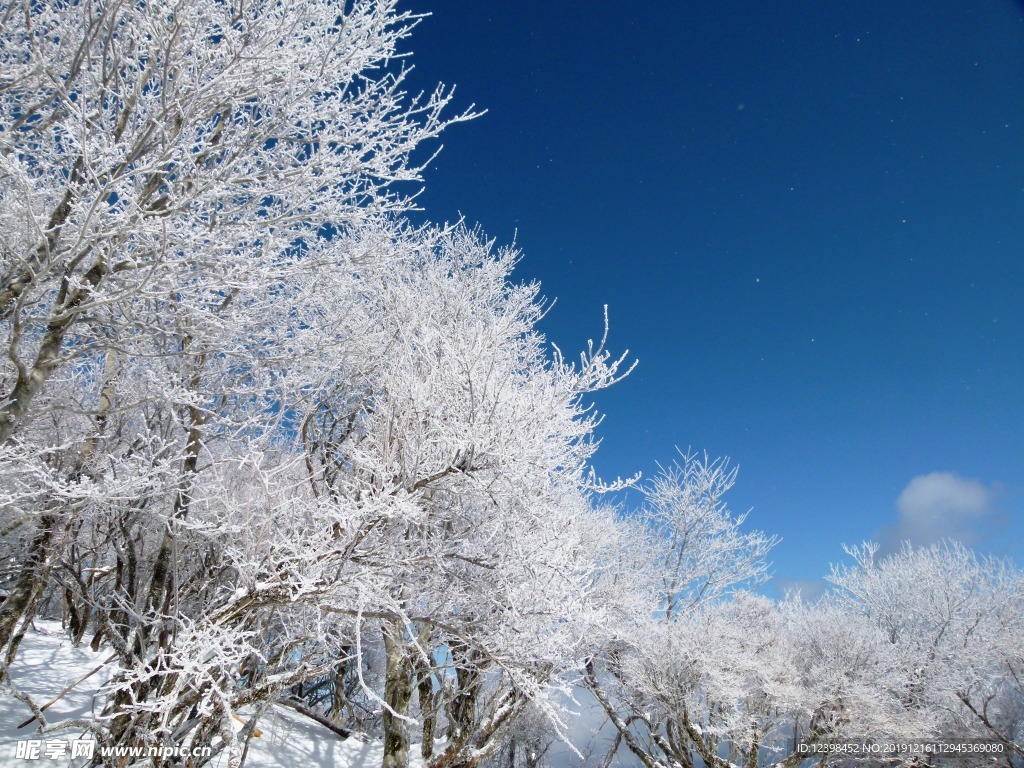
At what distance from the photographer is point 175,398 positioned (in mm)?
3758

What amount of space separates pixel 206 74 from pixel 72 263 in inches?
67.2

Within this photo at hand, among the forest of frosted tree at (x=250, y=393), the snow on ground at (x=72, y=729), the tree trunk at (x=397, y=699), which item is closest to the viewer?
the forest of frosted tree at (x=250, y=393)

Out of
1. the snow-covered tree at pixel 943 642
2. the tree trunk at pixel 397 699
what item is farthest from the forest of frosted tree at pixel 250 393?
the snow-covered tree at pixel 943 642

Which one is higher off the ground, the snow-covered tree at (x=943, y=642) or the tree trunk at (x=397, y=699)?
the snow-covered tree at (x=943, y=642)

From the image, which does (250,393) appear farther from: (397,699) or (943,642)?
(943,642)

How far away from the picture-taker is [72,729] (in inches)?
244

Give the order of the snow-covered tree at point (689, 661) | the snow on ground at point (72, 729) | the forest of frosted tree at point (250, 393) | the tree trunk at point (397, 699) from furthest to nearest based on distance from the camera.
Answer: the snow-covered tree at point (689, 661)
the tree trunk at point (397, 699)
the snow on ground at point (72, 729)
the forest of frosted tree at point (250, 393)

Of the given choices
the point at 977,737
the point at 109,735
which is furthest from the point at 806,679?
the point at 109,735

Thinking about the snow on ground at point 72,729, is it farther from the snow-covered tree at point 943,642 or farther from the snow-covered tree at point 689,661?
the snow-covered tree at point 943,642

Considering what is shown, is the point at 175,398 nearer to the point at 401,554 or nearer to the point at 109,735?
the point at 401,554

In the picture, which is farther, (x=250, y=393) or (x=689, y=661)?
(x=689, y=661)

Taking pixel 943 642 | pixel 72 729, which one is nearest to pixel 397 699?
pixel 72 729

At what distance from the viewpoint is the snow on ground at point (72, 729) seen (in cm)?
528

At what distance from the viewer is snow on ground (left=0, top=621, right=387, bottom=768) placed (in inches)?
208
